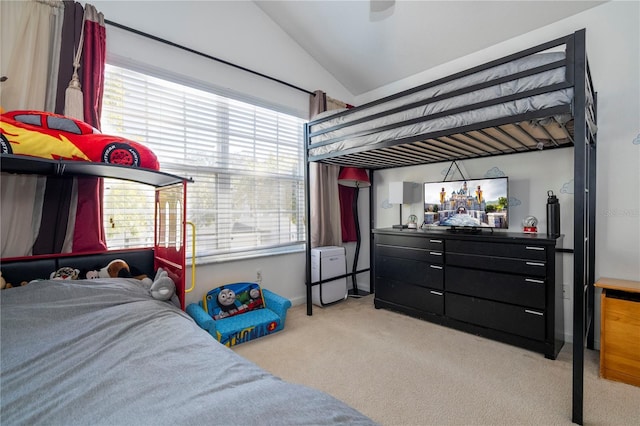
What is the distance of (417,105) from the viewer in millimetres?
2160

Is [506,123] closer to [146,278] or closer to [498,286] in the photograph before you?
[498,286]

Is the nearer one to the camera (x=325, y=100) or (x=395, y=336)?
(x=395, y=336)

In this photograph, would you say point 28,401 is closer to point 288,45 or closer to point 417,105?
point 417,105

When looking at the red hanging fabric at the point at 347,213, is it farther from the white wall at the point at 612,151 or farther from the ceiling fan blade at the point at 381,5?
the white wall at the point at 612,151

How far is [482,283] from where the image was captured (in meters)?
2.59

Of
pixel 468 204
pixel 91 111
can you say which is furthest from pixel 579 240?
pixel 91 111

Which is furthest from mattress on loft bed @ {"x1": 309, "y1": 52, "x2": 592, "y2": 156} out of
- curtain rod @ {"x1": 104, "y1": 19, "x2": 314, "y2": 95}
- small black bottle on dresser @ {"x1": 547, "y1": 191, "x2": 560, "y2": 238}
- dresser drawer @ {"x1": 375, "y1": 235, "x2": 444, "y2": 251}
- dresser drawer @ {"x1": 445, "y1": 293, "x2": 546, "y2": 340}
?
dresser drawer @ {"x1": 445, "y1": 293, "x2": 546, "y2": 340}

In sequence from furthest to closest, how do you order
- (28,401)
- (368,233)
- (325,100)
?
(368,233) < (325,100) < (28,401)

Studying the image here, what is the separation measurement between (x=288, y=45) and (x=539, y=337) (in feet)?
12.6

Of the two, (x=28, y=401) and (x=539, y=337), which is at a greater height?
(x=28, y=401)

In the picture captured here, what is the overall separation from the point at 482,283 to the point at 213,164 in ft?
9.14

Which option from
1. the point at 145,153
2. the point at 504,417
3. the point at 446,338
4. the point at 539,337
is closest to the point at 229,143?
the point at 145,153

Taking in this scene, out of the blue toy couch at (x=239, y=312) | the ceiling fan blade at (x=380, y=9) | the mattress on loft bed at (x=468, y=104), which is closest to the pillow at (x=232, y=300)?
the blue toy couch at (x=239, y=312)

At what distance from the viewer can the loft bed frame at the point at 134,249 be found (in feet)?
5.60
